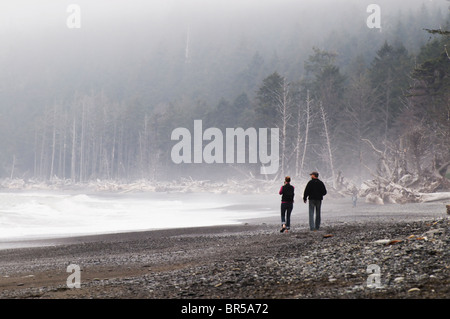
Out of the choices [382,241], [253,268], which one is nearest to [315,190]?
[382,241]

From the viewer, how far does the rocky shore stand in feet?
22.5

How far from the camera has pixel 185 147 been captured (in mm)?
96562

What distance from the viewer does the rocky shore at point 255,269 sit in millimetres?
6871

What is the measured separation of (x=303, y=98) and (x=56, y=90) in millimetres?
120810

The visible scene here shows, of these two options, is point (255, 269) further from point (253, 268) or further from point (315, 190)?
point (315, 190)

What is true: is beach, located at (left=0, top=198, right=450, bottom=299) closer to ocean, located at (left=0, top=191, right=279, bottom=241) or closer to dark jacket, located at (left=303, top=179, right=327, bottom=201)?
dark jacket, located at (left=303, top=179, right=327, bottom=201)

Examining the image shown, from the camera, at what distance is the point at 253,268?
888cm

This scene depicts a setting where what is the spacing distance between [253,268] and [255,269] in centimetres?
11

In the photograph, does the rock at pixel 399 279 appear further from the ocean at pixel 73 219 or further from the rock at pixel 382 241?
the ocean at pixel 73 219

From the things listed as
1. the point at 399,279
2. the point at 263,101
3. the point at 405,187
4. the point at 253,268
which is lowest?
the point at 253,268

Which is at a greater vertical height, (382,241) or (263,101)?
(263,101)
